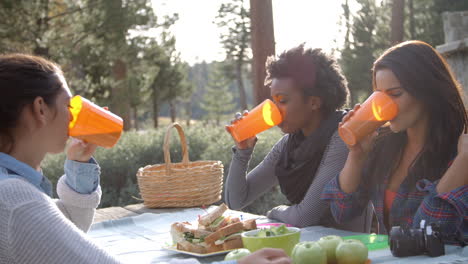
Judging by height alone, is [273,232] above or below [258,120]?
below

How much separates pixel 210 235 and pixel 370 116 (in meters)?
0.70

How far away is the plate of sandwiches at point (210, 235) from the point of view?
1.90 meters

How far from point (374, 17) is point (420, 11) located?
15.0 ft

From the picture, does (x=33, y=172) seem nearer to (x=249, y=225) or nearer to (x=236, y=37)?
(x=249, y=225)

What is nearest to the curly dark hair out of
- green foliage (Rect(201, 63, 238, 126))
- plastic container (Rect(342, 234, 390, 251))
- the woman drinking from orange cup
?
plastic container (Rect(342, 234, 390, 251))

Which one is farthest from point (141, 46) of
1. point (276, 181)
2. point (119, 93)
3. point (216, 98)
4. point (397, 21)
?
point (216, 98)

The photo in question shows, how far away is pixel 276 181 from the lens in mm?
3094

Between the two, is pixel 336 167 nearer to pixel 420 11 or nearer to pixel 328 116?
pixel 328 116

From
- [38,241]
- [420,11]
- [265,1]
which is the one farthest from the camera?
[420,11]

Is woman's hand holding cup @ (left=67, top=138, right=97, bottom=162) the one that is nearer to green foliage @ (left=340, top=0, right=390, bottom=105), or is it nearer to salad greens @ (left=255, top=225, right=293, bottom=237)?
salad greens @ (left=255, top=225, right=293, bottom=237)

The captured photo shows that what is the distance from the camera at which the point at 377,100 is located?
189 cm

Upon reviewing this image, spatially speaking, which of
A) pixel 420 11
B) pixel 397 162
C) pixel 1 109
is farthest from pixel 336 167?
pixel 420 11

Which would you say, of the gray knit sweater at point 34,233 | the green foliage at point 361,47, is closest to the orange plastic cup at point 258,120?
the gray knit sweater at point 34,233

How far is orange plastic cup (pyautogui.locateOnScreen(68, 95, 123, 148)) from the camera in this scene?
1883 millimetres
